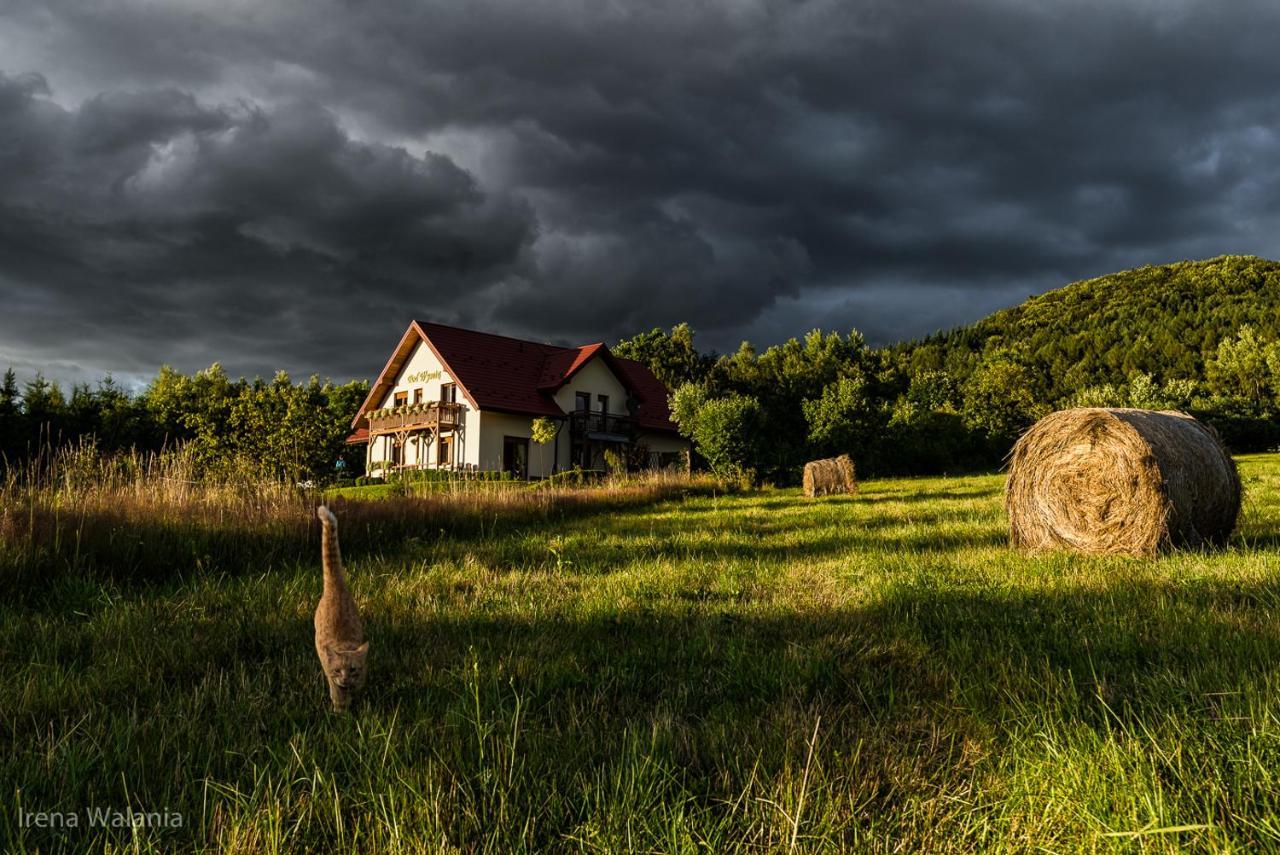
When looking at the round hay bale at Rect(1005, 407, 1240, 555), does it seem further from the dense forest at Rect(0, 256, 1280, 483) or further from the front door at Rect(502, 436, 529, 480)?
the front door at Rect(502, 436, 529, 480)

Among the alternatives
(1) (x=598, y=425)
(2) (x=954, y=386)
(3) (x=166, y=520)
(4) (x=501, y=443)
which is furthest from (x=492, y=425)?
(2) (x=954, y=386)

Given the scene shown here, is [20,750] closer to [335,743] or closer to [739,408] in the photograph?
[335,743]

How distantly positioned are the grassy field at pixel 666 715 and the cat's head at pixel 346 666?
13cm

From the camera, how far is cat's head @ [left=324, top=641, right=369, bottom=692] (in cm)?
264

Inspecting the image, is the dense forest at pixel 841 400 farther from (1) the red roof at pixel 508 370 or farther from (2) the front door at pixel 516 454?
(2) the front door at pixel 516 454

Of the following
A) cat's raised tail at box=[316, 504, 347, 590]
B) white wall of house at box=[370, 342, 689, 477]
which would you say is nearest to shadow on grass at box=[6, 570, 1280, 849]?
cat's raised tail at box=[316, 504, 347, 590]

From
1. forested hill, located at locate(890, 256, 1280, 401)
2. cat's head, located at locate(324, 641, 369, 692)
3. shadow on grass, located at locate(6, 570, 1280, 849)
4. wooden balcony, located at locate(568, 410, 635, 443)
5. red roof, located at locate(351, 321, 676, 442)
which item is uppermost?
forested hill, located at locate(890, 256, 1280, 401)

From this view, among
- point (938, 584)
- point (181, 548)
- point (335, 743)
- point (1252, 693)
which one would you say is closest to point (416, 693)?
point (335, 743)

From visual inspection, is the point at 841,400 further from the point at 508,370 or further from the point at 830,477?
the point at 508,370

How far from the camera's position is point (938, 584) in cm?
506

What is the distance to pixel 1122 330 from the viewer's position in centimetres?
5706

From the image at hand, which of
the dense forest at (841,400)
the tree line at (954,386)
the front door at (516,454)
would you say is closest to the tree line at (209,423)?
the dense forest at (841,400)

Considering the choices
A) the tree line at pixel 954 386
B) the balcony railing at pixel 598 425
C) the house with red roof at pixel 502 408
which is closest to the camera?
the tree line at pixel 954 386

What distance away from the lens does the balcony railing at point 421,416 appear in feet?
107
